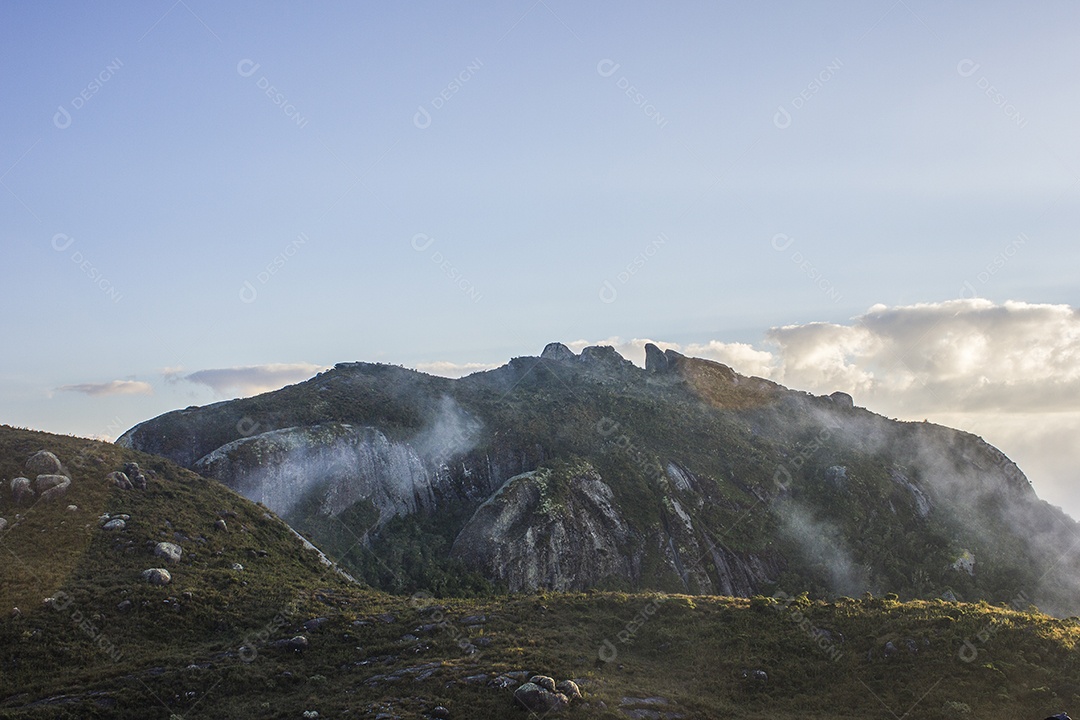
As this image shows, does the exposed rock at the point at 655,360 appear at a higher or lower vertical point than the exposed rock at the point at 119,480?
higher

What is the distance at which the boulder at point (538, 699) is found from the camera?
34938 millimetres

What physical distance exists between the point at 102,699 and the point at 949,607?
4906cm

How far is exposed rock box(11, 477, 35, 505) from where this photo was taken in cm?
5562

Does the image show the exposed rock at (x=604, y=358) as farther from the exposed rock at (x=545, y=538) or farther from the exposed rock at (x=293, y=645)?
the exposed rock at (x=293, y=645)

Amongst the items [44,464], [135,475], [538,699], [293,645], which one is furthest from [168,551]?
[538,699]

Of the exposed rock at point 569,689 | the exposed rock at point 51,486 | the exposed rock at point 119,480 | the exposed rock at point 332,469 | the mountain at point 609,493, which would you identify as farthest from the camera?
the mountain at point 609,493

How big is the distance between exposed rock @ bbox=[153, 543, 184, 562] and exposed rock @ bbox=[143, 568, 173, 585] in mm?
2986

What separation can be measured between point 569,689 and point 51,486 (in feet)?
150

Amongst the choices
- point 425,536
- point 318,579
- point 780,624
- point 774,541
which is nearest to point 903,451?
point 774,541

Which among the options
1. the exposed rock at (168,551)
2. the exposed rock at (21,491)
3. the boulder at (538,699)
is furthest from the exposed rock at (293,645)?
the exposed rock at (21,491)

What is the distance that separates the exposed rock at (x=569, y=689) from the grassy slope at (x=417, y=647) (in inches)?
48.7

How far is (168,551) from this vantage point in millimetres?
54125

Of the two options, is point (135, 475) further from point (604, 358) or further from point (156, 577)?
point (604, 358)

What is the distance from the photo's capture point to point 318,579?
202 feet
